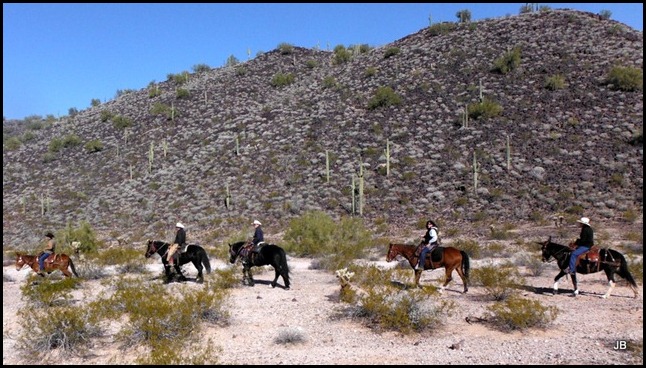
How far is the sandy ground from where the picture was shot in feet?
24.1

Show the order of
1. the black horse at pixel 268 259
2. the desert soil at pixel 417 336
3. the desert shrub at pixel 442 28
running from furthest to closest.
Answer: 1. the desert shrub at pixel 442 28
2. the black horse at pixel 268 259
3. the desert soil at pixel 417 336

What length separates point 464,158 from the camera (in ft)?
93.9

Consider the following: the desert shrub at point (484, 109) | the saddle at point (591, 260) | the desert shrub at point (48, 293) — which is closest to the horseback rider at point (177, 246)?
the desert shrub at point (48, 293)

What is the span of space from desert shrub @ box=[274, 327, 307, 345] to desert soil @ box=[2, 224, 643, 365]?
0.06m

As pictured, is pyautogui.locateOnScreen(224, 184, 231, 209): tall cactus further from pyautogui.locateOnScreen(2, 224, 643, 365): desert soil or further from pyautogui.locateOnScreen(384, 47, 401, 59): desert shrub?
pyautogui.locateOnScreen(384, 47, 401, 59): desert shrub

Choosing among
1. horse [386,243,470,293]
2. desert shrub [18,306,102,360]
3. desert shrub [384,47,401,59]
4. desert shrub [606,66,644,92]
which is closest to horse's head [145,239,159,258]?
desert shrub [18,306,102,360]

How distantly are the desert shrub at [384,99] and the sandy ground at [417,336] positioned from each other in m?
25.2

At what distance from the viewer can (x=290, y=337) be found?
8.20 meters

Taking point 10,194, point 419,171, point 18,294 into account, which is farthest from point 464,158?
point 10,194

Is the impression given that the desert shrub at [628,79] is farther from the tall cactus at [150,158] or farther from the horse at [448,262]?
the tall cactus at [150,158]

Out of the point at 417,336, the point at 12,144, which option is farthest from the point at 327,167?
the point at 12,144

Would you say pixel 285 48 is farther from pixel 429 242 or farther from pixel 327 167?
pixel 429 242

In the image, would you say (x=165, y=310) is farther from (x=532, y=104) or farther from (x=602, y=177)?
(x=532, y=104)

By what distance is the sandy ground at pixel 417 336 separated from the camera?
7.34 m
